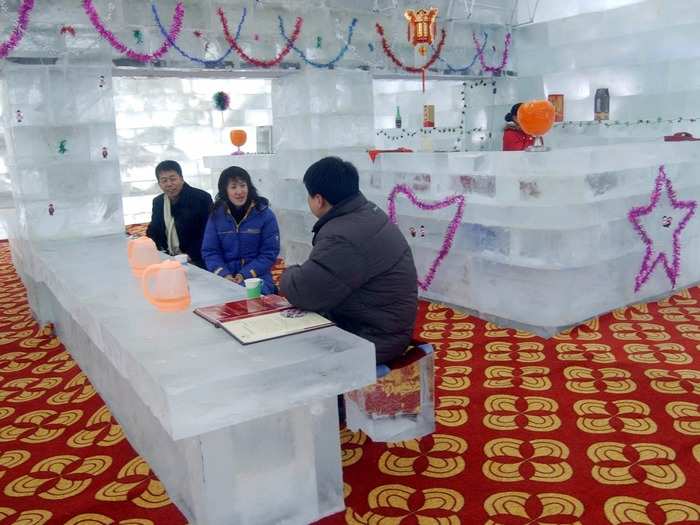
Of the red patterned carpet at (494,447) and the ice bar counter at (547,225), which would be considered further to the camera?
the ice bar counter at (547,225)

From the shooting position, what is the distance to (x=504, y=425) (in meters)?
2.09

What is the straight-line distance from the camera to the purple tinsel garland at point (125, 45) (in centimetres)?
Result: 366

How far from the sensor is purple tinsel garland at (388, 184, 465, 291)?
3236mm

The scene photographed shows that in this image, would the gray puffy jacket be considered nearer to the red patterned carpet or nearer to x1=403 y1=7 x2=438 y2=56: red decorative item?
Answer: the red patterned carpet

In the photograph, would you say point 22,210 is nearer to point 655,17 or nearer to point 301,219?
point 301,219

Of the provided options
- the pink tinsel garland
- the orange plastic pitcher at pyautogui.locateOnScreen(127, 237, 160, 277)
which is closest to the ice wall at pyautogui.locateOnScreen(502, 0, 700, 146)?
the pink tinsel garland

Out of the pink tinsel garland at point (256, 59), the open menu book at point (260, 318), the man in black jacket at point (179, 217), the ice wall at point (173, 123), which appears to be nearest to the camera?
the open menu book at point (260, 318)

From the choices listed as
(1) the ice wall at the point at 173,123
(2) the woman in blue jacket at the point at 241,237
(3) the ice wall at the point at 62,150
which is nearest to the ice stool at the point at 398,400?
(2) the woman in blue jacket at the point at 241,237

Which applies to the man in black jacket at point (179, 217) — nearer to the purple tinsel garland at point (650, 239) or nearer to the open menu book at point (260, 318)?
the open menu book at point (260, 318)

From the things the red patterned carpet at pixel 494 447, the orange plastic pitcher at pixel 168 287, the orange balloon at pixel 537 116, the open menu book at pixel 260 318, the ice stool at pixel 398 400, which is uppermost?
the orange balloon at pixel 537 116

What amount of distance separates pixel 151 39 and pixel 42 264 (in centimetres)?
192

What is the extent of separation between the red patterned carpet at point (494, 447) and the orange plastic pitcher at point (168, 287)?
0.54m

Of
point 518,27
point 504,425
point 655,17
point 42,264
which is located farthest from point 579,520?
point 518,27

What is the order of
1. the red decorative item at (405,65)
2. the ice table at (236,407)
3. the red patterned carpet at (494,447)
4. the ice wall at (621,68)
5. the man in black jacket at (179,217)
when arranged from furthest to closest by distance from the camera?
the red decorative item at (405,65) → the ice wall at (621,68) → the man in black jacket at (179,217) → the red patterned carpet at (494,447) → the ice table at (236,407)
